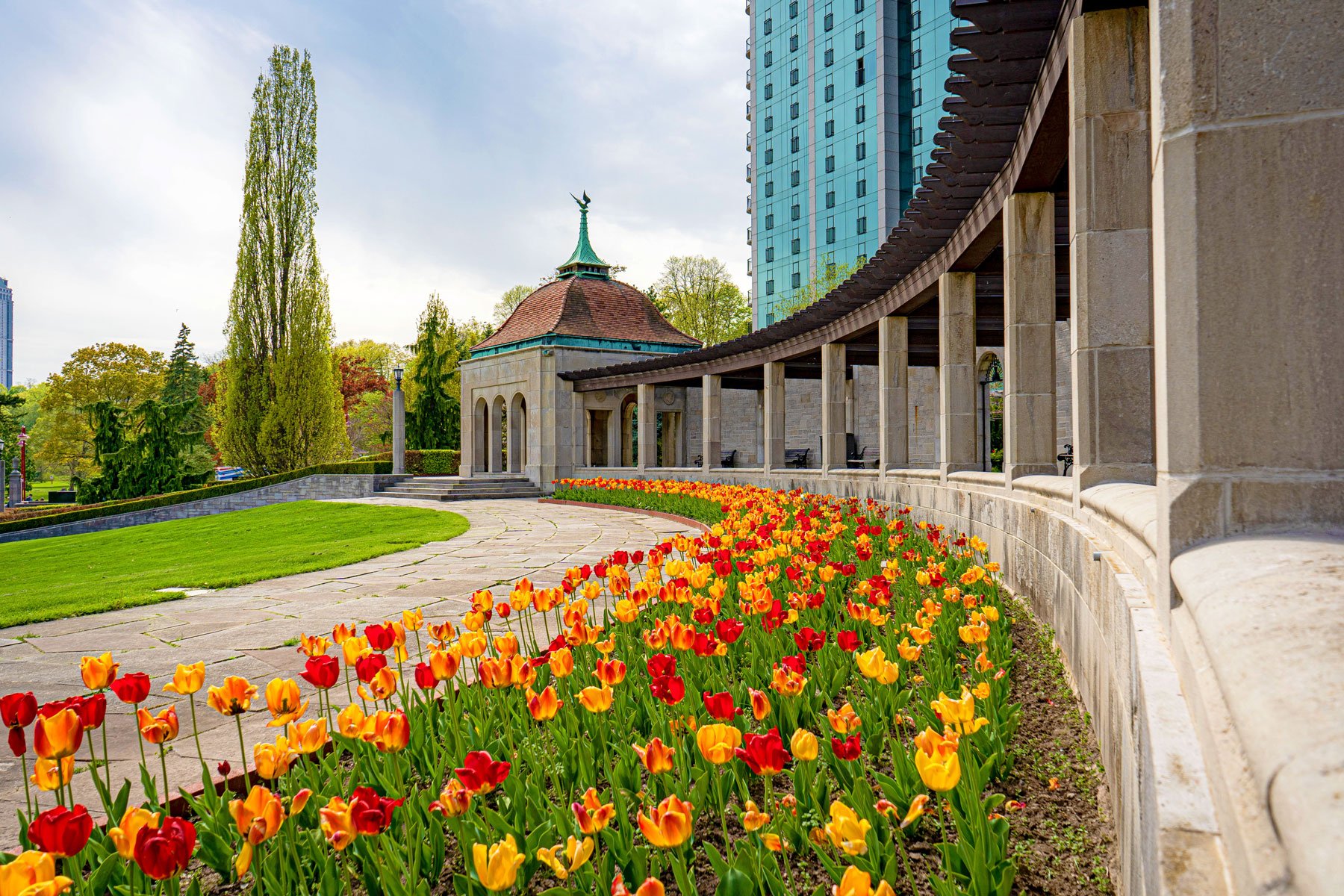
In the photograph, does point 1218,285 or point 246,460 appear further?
point 246,460

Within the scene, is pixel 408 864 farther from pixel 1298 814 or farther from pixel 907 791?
pixel 1298 814

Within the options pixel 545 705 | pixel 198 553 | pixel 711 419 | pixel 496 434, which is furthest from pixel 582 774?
pixel 496 434

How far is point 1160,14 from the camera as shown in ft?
7.26

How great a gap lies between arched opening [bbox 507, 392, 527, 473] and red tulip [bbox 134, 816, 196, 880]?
89.5ft

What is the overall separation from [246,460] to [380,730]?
1390 inches

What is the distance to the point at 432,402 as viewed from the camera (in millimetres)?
38656

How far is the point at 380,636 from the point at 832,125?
5305 centimetres

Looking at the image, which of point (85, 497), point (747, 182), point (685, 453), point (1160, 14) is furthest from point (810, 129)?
point (1160, 14)

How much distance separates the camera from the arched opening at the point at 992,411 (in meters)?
18.1

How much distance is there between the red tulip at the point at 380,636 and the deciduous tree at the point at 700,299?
50.3m

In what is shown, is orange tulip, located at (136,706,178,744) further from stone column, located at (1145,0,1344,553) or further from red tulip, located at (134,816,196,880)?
stone column, located at (1145,0,1344,553)

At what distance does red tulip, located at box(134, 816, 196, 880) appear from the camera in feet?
5.64

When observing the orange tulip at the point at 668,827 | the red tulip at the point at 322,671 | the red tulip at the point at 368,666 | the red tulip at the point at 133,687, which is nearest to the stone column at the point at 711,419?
the red tulip at the point at 368,666

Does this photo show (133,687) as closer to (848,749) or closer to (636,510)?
(848,749)
